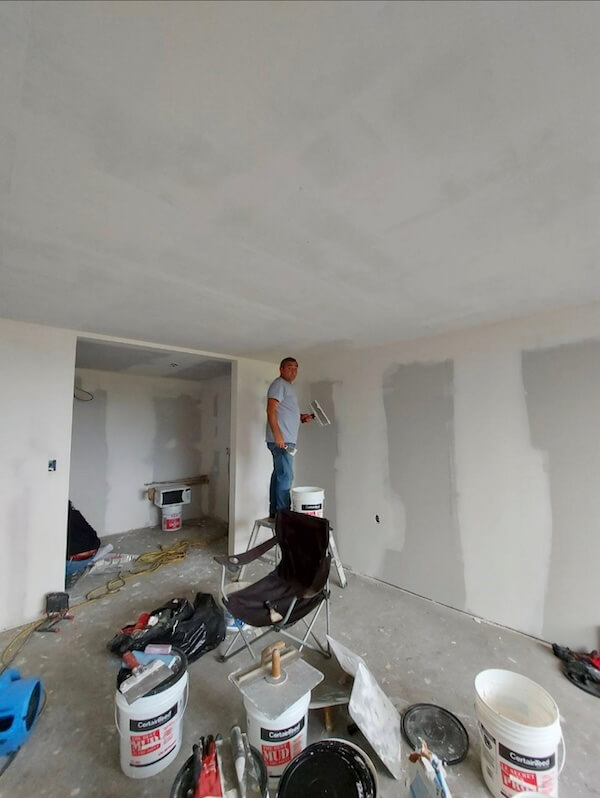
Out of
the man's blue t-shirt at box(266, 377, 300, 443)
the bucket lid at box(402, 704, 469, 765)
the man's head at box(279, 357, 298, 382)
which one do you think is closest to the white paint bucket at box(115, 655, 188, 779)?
the bucket lid at box(402, 704, 469, 765)

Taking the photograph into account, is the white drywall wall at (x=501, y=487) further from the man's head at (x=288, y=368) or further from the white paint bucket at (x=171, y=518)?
the white paint bucket at (x=171, y=518)

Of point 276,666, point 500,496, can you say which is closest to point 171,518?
point 276,666

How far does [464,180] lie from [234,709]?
247 cm

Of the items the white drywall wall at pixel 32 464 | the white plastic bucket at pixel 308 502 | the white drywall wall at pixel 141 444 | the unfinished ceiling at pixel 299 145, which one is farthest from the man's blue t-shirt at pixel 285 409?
the white drywall wall at pixel 141 444

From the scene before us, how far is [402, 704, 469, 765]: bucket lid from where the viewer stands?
4.73ft

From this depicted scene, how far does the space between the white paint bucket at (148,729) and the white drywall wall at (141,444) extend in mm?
3435

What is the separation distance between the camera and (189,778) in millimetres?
1111

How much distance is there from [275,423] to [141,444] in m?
2.64

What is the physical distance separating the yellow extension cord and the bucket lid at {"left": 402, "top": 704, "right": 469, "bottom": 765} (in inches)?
90.3

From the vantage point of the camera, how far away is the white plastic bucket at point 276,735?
4.23 feet

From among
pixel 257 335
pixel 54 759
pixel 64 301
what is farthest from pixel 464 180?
pixel 54 759

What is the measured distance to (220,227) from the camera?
1270 mm

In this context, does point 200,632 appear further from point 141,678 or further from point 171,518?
point 171,518

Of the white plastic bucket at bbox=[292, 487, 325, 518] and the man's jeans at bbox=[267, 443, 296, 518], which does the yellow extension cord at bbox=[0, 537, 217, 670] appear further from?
the white plastic bucket at bbox=[292, 487, 325, 518]
